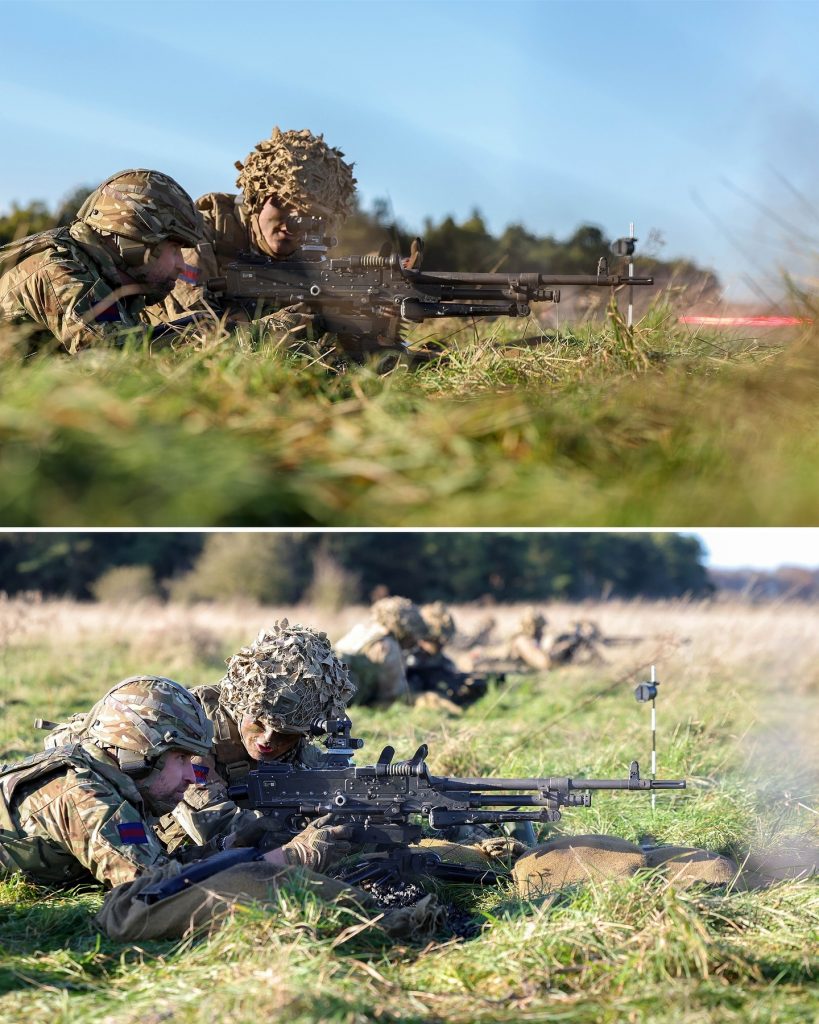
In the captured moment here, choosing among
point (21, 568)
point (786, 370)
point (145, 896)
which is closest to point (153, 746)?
point (145, 896)

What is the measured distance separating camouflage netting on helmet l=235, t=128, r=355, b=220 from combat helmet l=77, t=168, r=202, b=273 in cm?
133

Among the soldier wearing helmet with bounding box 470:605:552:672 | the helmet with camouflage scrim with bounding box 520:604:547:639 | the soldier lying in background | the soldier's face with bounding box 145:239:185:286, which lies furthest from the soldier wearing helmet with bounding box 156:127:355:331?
the helmet with camouflage scrim with bounding box 520:604:547:639

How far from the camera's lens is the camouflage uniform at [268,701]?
6.05m

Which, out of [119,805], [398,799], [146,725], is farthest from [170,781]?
[398,799]

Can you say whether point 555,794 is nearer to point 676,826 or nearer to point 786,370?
point 676,826

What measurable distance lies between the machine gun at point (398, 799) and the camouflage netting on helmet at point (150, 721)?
55 cm

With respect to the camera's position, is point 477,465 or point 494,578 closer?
point 477,465

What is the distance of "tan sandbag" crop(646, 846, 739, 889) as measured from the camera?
5.50m

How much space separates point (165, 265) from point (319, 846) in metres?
4.50

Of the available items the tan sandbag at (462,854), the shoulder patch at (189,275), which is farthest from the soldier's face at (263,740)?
the shoulder patch at (189,275)

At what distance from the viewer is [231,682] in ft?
21.1

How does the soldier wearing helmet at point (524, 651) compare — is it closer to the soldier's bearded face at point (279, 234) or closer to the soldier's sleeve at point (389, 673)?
the soldier's sleeve at point (389, 673)

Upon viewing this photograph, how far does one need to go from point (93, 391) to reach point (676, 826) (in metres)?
4.01

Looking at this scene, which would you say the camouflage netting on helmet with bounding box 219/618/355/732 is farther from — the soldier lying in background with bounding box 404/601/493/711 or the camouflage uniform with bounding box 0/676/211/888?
the soldier lying in background with bounding box 404/601/493/711
